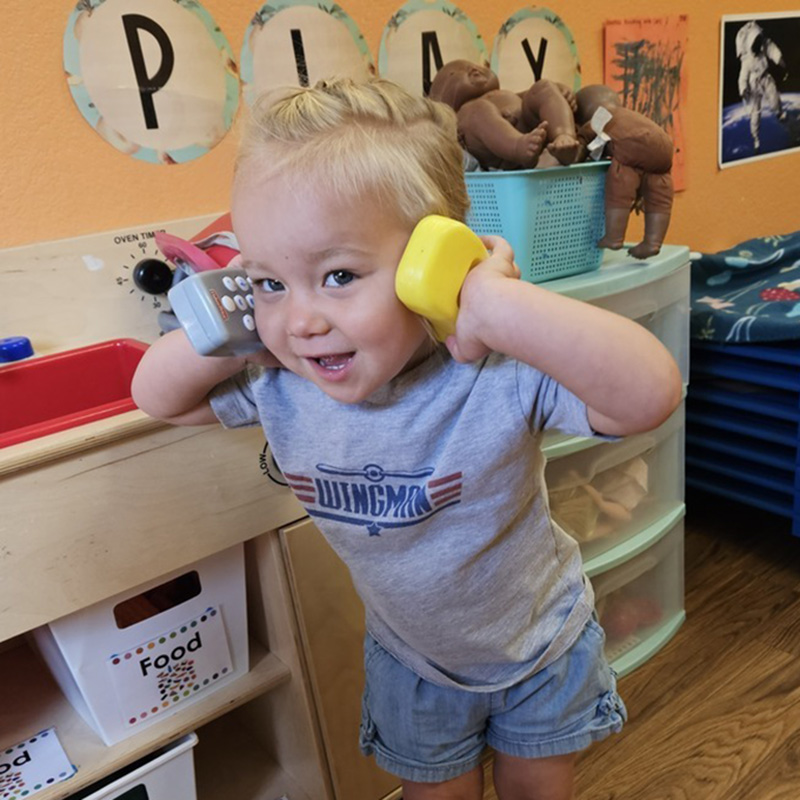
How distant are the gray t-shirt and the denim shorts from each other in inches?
0.9

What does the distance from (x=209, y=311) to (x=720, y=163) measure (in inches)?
67.1

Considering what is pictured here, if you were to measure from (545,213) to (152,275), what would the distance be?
56cm

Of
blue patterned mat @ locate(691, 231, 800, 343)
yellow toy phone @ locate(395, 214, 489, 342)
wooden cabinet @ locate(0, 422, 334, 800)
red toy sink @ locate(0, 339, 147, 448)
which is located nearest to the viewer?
yellow toy phone @ locate(395, 214, 489, 342)

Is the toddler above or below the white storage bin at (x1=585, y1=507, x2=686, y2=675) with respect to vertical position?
above

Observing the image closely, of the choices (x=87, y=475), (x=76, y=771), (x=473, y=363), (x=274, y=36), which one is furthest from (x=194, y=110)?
(x=76, y=771)

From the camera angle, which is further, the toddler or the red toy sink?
the red toy sink

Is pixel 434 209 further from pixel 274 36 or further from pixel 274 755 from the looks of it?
pixel 274 755

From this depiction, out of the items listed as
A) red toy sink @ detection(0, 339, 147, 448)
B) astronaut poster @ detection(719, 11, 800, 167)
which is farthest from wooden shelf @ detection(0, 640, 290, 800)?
astronaut poster @ detection(719, 11, 800, 167)

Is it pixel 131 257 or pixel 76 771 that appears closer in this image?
pixel 76 771

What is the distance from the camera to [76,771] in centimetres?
88

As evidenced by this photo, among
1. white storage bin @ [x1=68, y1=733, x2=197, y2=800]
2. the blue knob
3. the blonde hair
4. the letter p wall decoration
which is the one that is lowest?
white storage bin @ [x1=68, y1=733, x2=197, y2=800]

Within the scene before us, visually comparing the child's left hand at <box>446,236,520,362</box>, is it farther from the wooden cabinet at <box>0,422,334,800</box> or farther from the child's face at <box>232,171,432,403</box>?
the wooden cabinet at <box>0,422,334,800</box>

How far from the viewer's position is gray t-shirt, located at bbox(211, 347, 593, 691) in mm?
640

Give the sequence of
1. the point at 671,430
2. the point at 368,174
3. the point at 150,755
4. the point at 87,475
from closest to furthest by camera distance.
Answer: the point at 368,174 < the point at 87,475 < the point at 150,755 < the point at 671,430
